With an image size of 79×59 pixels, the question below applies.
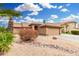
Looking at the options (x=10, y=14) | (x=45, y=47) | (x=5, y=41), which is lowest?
(x=45, y=47)

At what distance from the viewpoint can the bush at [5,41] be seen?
275 cm

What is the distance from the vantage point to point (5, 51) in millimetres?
2768

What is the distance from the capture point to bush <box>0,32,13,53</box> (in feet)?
9.02

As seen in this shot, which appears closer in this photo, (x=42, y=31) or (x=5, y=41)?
(x=5, y=41)

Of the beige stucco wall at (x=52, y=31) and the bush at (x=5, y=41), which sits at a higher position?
the beige stucco wall at (x=52, y=31)

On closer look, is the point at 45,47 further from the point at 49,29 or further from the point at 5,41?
the point at 5,41

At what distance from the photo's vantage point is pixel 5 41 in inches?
109

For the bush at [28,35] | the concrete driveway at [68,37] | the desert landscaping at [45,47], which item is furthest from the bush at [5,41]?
the concrete driveway at [68,37]

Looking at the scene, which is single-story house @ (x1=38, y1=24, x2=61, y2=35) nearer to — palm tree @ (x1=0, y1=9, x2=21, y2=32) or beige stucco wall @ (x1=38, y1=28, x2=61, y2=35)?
beige stucco wall @ (x1=38, y1=28, x2=61, y2=35)

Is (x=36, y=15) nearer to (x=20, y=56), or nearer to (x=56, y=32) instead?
(x=56, y=32)

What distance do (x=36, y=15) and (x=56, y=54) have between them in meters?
0.59

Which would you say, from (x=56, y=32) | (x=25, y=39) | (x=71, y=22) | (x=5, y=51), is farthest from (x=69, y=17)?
(x=5, y=51)

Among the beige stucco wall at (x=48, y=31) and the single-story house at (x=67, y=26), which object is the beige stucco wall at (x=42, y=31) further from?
the single-story house at (x=67, y=26)

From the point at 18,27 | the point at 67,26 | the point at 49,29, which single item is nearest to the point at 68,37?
the point at 67,26
